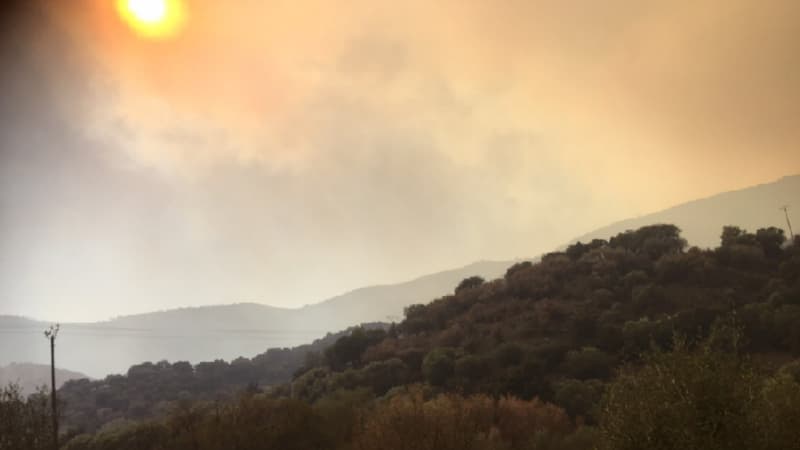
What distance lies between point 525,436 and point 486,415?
3.59m

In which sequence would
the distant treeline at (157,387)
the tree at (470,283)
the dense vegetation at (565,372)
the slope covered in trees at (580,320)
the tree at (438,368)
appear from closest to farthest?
the dense vegetation at (565,372)
the slope covered in trees at (580,320)
the tree at (438,368)
the distant treeline at (157,387)
the tree at (470,283)

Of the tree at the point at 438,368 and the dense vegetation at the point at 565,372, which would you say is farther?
the tree at the point at 438,368

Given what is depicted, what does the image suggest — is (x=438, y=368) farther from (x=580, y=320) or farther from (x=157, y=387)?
(x=157, y=387)

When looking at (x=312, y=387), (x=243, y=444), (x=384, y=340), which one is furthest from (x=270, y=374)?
(x=243, y=444)

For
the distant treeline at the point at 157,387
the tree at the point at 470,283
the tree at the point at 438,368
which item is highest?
the tree at the point at 470,283

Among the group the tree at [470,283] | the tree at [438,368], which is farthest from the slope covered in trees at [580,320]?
the tree at [470,283]

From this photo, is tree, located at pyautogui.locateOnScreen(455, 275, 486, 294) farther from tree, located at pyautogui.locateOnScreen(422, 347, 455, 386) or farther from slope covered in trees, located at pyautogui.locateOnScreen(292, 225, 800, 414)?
tree, located at pyautogui.locateOnScreen(422, 347, 455, 386)

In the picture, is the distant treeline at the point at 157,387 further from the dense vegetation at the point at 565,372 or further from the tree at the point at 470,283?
the tree at the point at 470,283

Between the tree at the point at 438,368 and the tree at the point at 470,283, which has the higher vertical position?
the tree at the point at 470,283

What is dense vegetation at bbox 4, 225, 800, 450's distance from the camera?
57.5ft

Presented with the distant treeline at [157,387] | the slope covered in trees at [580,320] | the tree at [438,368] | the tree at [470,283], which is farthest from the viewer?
the tree at [470,283]

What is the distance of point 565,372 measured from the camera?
184ft

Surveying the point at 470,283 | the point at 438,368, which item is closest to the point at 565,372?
the point at 438,368

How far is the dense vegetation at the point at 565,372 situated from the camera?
690 inches
